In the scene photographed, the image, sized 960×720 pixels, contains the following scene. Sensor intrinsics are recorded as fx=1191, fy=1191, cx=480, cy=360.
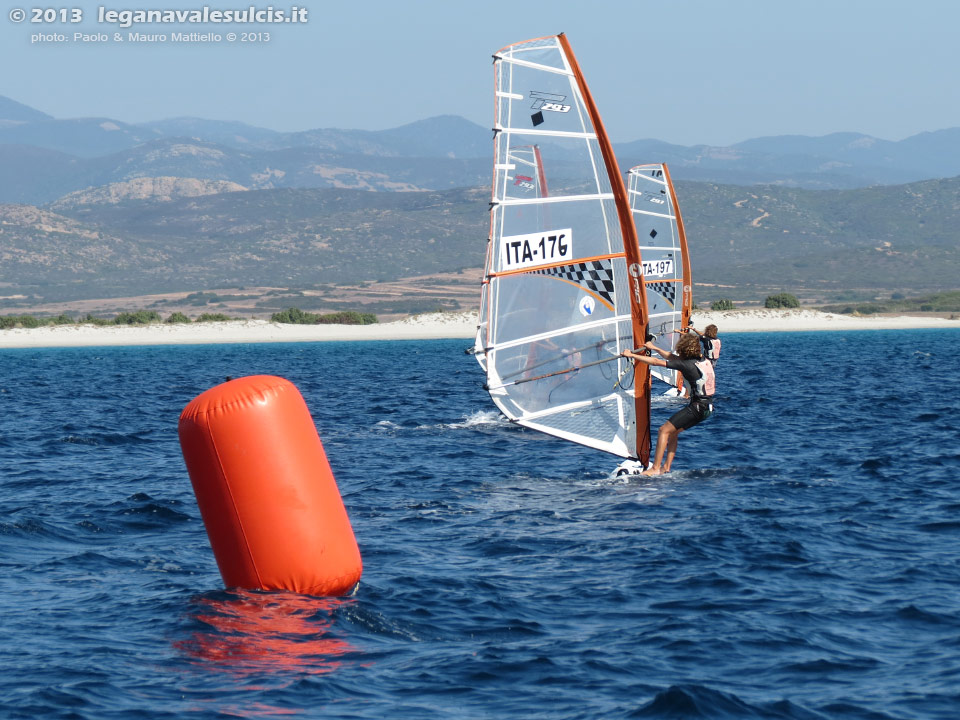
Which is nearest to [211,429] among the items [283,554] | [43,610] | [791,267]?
[283,554]

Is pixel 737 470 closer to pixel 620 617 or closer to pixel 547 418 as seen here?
pixel 547 418

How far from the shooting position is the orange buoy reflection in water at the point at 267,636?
9.24 m

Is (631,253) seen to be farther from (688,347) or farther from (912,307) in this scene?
(912,307)

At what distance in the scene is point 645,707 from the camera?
27.1 ft

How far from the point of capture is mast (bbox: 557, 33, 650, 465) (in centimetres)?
1720

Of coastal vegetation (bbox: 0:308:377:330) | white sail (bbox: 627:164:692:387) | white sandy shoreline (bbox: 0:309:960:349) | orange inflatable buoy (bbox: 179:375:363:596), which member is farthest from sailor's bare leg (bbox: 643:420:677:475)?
coastal vegetation (bbox: 0:308:377:330)

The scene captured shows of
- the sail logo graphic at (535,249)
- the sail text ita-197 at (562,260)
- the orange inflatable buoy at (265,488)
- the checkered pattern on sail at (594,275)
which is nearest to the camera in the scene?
the orange inflatable buoy at (265,488)

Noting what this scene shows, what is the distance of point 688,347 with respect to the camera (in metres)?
17.0

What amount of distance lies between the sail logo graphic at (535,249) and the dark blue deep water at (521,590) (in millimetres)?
3345

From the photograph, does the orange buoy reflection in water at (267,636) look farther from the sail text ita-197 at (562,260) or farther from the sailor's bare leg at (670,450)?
the sail text ita-197 at (562,260)

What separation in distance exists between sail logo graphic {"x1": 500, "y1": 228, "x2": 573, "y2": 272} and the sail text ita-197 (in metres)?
0.02

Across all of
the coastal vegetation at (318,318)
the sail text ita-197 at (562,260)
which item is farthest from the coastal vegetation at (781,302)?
the sail text ita-197 at (562,260)

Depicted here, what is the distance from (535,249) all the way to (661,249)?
1510 cm

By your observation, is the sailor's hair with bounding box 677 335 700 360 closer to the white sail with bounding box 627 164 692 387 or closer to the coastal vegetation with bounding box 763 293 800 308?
the white sail with bounding box 627 164 692 387
